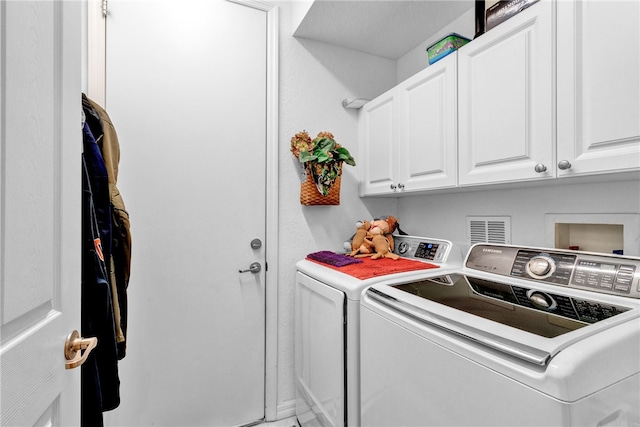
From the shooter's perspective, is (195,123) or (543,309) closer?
(543,309)

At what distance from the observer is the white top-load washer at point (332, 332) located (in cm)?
122

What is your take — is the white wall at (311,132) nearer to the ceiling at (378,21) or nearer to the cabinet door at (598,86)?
the ceiling at (378,21)

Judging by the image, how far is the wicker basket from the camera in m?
1.87

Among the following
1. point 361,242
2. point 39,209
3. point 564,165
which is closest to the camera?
point 39,209

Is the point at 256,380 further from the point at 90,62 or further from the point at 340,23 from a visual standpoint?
the point at 340,23

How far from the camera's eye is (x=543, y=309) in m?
0.89

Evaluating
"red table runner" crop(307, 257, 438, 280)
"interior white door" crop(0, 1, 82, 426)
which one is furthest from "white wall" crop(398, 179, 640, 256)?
"interior white door" crop(0, 1, 82, 426)

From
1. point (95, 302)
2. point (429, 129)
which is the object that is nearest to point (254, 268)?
point (95, 302)

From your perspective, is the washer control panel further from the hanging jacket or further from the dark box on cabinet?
the hanging jacket

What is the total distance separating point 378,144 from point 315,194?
1.76 feet

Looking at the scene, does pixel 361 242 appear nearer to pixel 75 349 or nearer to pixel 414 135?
pixel 414 135

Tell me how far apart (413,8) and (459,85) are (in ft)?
2.28

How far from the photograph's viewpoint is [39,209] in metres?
0.57

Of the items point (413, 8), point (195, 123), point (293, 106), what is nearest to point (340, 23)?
point (413, 8)
